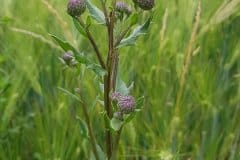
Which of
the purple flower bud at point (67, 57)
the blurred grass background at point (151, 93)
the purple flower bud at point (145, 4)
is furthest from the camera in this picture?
the blurred grass background at point (151, 93)

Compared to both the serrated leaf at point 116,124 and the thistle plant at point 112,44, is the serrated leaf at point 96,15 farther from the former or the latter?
the serrated leaf at point 116,124

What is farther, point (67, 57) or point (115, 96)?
point (67, 57)

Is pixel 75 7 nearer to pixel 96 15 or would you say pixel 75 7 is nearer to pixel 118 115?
pixel 96 15

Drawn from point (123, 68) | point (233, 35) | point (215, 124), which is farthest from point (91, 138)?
point (233, 35)

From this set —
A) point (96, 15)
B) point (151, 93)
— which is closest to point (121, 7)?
point (96, 15)

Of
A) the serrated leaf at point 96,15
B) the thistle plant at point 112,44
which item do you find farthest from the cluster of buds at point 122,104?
the serrated leaf at point 96,15

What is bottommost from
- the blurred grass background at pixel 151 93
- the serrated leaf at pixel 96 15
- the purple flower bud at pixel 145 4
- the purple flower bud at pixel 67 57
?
the blurred grass background at pixel 151 93

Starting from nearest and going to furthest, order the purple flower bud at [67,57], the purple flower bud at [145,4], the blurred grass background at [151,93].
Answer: the purple flower bud at [145,4] → the purple flower bud at [67,57] → the blurred grass background at [151,93]
